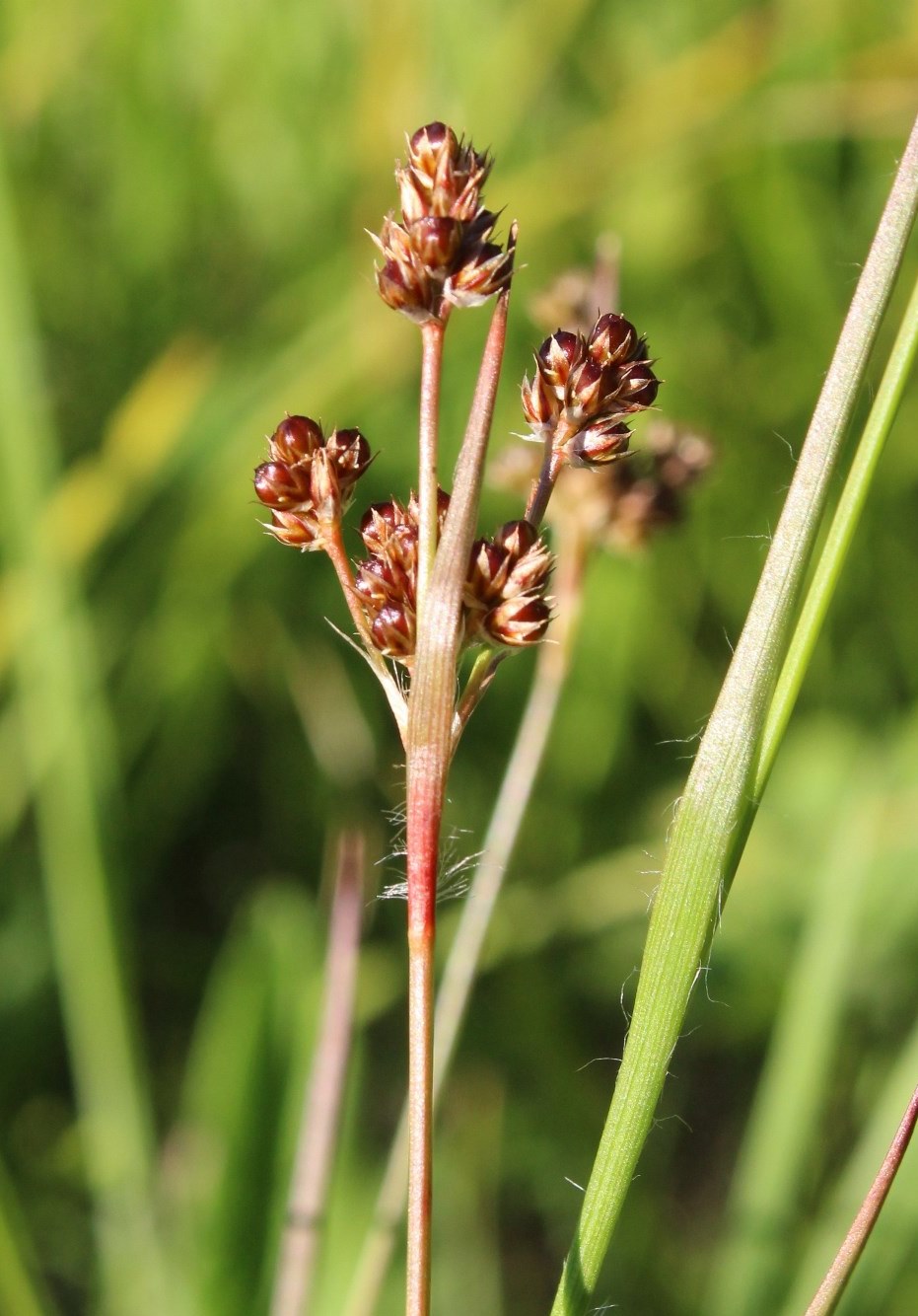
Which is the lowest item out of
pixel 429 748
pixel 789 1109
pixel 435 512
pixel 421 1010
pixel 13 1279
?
pixel 13 1279

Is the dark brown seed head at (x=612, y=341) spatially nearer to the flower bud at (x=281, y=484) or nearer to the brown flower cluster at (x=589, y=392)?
the brown flower cluster at (x=589, y=392)

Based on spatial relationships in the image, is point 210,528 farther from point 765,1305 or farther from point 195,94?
point 765,1305

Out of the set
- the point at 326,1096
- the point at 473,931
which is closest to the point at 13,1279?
the point at 326,1096

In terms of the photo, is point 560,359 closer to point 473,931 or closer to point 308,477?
point 308,477

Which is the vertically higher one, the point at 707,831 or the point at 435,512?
the point at 435,512

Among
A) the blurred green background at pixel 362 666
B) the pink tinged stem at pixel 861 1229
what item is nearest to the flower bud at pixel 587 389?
the pink tinged stem at pixel 861 1229

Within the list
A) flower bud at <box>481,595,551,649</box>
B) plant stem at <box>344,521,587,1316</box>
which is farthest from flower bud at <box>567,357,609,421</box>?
plant stem at <box>344,521,587,1316</box>
